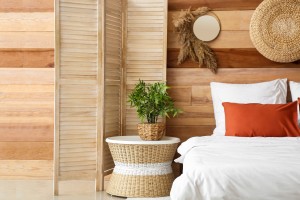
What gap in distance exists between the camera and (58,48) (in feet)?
13.8

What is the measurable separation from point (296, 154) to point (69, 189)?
2422 millimetres

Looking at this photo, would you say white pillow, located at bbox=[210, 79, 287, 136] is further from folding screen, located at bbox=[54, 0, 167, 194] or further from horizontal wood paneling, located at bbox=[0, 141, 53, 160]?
horizontal wood paneling, located at bbox=[0, 141, 53, 160]

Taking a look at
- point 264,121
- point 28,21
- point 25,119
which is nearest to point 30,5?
point 28,21

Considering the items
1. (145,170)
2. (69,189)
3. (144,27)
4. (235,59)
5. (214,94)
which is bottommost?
(69,189)

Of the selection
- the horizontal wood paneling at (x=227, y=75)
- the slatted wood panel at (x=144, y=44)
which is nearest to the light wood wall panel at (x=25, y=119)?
the slatted wood panel at (x=144, y=44)

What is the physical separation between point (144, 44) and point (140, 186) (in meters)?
1.37

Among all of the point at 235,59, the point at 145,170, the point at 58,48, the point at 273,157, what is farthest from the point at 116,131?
the point at 273,157

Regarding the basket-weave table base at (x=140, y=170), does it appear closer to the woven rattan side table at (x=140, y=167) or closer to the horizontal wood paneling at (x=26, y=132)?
the woven rattan side table at (x=140, y=167)

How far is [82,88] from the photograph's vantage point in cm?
430

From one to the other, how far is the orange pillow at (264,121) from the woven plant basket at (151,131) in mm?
588

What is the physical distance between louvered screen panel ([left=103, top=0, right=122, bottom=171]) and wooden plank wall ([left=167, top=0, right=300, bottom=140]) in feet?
1.64

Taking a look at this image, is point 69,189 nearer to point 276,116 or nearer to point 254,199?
point 276,116

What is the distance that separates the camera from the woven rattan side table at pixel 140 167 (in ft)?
13.3

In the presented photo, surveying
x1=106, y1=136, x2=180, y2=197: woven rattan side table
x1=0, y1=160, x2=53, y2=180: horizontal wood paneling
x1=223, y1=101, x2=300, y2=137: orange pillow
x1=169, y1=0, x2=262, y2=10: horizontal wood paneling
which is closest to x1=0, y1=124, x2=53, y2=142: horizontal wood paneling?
x1=0, y1=160, x2=53, y2=180: horizontal wood paneling
